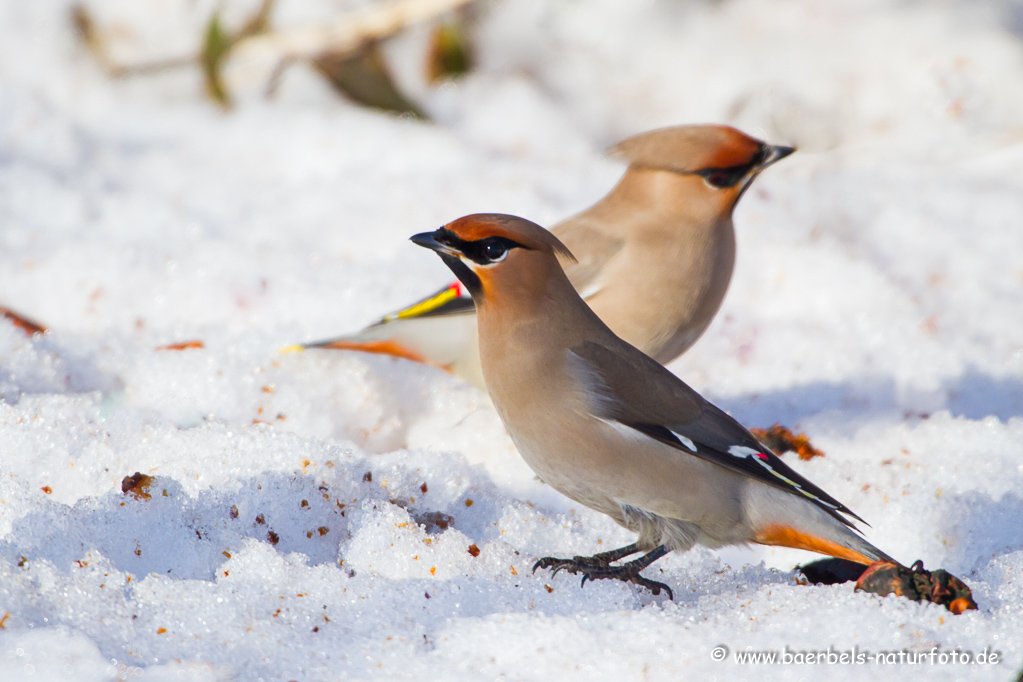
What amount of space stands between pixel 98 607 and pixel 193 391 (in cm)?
117

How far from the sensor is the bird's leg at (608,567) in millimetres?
2074

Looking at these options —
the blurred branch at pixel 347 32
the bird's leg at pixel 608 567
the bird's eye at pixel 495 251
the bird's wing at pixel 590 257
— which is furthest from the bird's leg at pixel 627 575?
the blurred branch at pixel 347 32

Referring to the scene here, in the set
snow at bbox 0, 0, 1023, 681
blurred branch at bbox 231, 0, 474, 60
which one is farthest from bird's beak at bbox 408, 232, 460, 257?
blurred branch at bbox 231, 0, 474, 60

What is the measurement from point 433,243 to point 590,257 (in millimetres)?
970

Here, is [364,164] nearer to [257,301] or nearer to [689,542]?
[257,301]

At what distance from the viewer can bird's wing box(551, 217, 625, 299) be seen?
9.69ft

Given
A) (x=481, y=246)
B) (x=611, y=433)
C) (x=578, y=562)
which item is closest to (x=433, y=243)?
(x=481, y=246)

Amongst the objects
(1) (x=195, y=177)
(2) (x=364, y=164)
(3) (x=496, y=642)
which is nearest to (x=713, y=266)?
(3) (x=496, y=642)

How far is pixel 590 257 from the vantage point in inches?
118

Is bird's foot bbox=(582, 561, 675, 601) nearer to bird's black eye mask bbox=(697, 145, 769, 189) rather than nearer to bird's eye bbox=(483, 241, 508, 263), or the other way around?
bird's eye bbox=(483, 241, 508, 263)

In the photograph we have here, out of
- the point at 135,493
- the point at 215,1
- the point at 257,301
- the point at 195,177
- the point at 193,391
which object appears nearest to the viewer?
the point at 135,493

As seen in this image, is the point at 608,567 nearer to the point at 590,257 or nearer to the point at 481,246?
the point at 481,246

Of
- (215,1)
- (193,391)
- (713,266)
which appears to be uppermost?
(215,1)

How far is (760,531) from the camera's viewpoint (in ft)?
7.02
